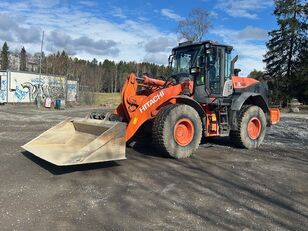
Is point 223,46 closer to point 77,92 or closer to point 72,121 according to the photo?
point 72,121

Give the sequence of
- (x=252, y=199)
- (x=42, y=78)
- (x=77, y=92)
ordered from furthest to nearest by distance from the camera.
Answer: (x=77, y=92)
(x=42, y=78)
(x=252, y=199)

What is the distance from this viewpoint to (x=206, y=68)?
1028 centimetres

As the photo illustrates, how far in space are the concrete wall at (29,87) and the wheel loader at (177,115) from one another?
28.4 meters

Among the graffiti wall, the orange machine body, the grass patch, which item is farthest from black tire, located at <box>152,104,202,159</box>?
the graffiti wall

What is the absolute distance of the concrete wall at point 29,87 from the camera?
35812mm

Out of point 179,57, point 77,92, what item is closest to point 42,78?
point 77,92

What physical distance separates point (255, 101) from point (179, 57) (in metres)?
2.85

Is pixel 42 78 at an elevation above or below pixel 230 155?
above

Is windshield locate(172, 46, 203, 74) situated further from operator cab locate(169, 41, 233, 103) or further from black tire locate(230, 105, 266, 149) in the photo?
black tire locate(230, 105, 266, 149)

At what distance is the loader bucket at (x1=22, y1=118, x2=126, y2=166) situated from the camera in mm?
7371

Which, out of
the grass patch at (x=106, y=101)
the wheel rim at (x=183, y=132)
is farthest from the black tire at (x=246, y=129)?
the grass patch at (x=106, y=101)

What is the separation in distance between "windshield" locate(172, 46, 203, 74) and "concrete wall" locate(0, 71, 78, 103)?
28114mm

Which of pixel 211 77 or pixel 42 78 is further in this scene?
pixel 42 78

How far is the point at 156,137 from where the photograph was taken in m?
8.82
